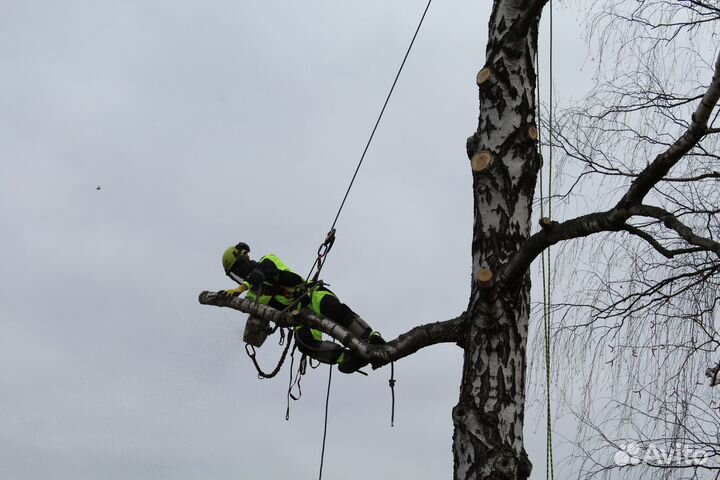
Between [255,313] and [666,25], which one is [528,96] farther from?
[255,313]

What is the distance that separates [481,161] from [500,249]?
0.44 meters

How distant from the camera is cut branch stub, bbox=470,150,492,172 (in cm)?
438

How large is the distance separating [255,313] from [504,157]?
8.82 ft

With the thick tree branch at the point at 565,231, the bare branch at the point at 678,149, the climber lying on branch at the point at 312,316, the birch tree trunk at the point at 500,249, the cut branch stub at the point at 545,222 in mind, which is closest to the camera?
the bare branch at the point at 678,149

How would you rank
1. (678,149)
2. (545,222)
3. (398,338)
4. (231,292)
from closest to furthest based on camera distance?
(678,149) < (545,222) < (398,338) < (231,292)

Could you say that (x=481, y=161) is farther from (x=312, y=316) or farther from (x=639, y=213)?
(x=312, y=316)

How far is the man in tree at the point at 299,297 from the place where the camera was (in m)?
6.59

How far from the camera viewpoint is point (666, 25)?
18.8 ft

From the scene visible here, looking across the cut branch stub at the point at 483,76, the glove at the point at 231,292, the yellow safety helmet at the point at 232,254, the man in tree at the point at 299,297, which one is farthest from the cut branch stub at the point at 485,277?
the yellow safety helmet at the point at 232,254

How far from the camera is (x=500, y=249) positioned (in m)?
4.26

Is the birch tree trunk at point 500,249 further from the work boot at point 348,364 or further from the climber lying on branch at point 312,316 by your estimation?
the work boot at point 348,364

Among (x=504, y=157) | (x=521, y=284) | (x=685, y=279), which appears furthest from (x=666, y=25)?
(x=521, y=284)

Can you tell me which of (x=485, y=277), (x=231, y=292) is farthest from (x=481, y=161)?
(x=231, y=292)

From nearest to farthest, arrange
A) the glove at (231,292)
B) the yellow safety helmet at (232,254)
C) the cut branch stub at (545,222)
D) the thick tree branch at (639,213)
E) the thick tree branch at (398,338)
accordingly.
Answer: the thick tree branch at (639,213) < the cut branch stub at (545,222) < the thick tree branch at (398,338) < the glove at (231,292) < the yellow safety helmet at (232,254)
